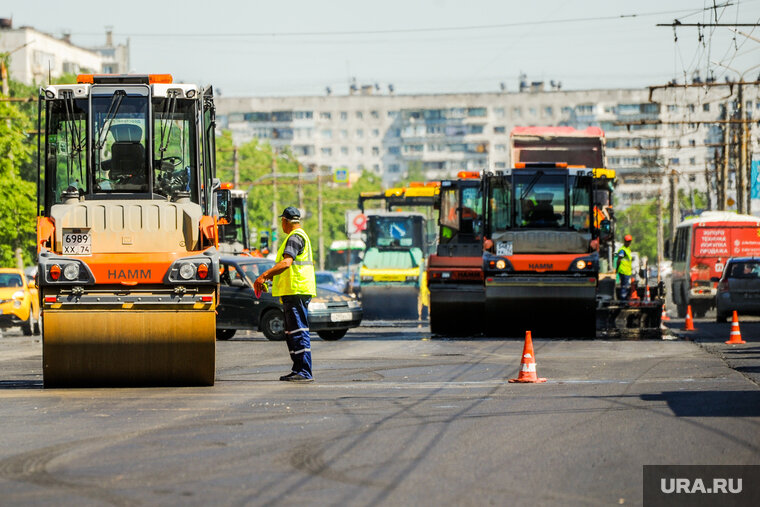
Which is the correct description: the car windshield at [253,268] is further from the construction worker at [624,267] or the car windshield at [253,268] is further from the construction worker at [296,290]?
the construction worker at [296,290]

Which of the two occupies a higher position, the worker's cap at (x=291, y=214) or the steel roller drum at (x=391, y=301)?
the worker's cap at (x=291, y=214)

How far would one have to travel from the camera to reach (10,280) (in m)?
33.9

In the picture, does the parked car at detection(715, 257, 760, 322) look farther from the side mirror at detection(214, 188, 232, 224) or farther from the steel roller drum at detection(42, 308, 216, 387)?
the steel roller drum at detection(42, 308, 216, 387)

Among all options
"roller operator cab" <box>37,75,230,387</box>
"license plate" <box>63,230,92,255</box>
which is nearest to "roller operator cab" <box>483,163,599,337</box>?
"roller operator cab" <box>37,75,230,387</box>

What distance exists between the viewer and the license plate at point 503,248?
25423 millimetres

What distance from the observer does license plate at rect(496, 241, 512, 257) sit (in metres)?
25.4

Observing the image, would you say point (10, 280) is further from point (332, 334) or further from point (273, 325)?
point (332, 334)

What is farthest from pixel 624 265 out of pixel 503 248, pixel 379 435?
pixel 379 435

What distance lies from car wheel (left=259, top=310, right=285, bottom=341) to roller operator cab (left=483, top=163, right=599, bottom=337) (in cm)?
376

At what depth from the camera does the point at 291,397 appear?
1405 centimetres

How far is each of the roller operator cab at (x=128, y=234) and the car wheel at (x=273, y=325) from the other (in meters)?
10.9

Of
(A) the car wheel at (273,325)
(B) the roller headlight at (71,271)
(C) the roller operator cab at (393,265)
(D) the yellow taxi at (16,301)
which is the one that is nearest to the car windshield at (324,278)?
(C) the roller operator cab at (393,265)

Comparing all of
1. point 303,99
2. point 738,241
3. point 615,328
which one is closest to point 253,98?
point 303,99

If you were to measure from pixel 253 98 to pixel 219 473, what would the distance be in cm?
17073
